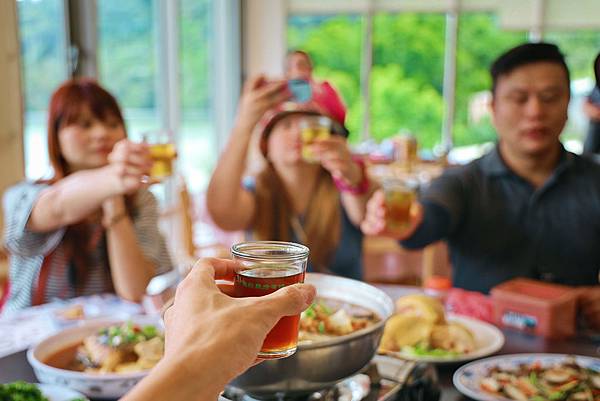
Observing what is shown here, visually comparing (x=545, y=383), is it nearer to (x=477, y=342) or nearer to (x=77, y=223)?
(x=477, y=342)

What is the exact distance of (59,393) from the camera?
45.3 inches

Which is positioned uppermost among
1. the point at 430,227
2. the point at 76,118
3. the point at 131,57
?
the point at 131,57

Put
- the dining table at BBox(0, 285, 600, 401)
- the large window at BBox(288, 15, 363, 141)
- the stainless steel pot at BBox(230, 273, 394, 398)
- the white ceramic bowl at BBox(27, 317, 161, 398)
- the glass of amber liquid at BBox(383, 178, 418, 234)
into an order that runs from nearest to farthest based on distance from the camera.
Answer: the stainless steel pot at BBox(230, 273, 394, 398)
the white ceramic bowl at BBox(27, 317, 161, 398)
the dining table at BBox(0, 285, 600, 401)
the glass of amber liquid at BBox(383, 178, 418, 234)
the large window at BBox(288, 15, 363, 141)

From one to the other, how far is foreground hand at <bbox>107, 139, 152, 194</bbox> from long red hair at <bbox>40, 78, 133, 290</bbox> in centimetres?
41

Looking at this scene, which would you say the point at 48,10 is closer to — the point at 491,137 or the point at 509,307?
the point at 509,307

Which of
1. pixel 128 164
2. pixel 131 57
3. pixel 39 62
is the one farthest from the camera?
pixel 131 57

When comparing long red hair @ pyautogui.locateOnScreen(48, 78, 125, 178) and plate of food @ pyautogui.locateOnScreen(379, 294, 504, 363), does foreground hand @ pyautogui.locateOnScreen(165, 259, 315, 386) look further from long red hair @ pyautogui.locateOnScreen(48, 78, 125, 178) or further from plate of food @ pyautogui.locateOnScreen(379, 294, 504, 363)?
long red hair @ pyautogui.locateOnScreen(48, 78, 125, 178)

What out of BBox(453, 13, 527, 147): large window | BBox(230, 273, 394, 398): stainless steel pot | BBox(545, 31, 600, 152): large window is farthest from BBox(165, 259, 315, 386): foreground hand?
BBox(545, 31, 600, 152): large window

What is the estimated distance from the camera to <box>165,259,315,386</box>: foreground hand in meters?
0.60

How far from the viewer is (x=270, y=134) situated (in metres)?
2.36

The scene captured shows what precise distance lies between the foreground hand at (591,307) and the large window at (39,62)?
310 centimetres

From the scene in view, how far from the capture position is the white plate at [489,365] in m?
1.22

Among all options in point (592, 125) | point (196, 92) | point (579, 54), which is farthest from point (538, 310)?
point (579, 54)

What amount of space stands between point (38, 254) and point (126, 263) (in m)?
0.31
